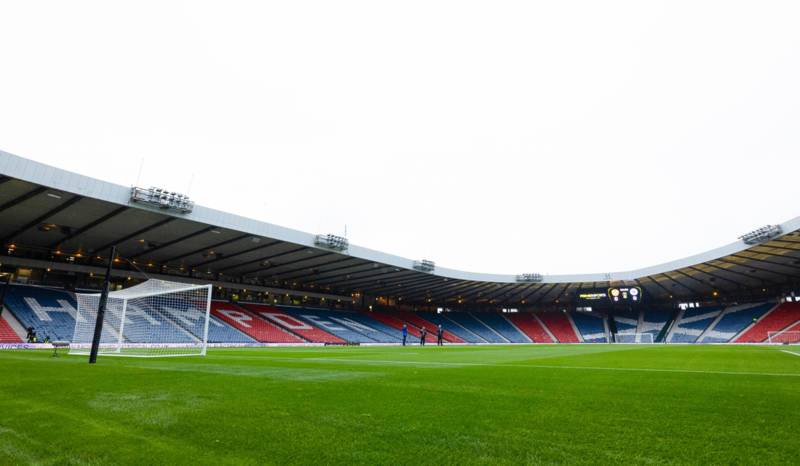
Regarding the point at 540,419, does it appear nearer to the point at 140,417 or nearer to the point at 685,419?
the point at 685,419

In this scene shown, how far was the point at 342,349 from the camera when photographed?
23531 millimetres

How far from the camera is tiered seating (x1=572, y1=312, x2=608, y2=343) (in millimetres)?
54263

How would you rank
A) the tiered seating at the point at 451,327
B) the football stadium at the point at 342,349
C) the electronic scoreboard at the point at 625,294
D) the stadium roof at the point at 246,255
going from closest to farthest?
the football stadium at the point at 342,349 < the stadium roof at the point at 246,255 < the electronic scoreboard at the point at 625,294 < the tiered seating at the point at 451,327

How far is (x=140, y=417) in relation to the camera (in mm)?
4086

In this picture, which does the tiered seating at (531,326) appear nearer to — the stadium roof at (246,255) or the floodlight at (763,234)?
the stadium roof at (246,255)

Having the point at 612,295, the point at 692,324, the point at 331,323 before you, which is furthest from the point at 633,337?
the point at 331,323

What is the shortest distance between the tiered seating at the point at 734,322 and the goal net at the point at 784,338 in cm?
493

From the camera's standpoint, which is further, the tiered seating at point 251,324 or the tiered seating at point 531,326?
the tiered seating at point 531,326

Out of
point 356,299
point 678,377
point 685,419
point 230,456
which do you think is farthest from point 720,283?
point 230,456

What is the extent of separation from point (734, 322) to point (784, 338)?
837cm

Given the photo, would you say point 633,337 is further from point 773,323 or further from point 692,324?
point 773,323

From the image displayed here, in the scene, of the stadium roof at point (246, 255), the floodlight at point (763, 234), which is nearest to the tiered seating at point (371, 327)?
the stadium roof at point (246, 255)

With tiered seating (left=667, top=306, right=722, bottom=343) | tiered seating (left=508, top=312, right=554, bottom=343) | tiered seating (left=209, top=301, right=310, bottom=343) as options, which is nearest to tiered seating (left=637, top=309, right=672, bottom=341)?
tiered seating (left=667, top=306, right=722, bottom=343)

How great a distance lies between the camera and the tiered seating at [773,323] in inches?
1621
